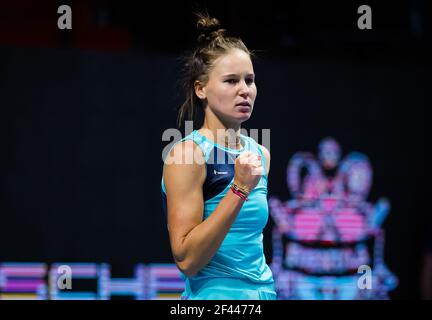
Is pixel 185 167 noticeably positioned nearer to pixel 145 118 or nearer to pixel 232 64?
pixel 232 64

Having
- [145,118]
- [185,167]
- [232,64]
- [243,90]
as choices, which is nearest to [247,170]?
[185,167]

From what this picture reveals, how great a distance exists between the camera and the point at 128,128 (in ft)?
17.3

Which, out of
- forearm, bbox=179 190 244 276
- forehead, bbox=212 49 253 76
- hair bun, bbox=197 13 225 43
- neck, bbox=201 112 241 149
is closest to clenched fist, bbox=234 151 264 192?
forearm, bbox=179 190 244 276

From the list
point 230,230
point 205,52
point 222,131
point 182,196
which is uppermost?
point 205,52

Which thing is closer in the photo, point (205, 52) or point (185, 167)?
point (185, 167)

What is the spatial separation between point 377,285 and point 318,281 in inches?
21.3

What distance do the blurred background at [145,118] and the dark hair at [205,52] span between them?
2712 mm

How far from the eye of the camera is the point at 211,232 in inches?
83.5

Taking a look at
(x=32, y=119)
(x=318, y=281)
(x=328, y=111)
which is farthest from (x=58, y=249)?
(x=328, y=111)

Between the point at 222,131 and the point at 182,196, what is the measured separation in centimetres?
33

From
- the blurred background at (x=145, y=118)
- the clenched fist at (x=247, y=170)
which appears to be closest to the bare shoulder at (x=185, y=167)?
the clenched fist at (x=247, y=170)

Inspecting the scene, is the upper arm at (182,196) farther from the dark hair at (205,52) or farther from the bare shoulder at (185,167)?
the dark hair at (205,52)

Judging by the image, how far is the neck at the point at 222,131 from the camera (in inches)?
94.7

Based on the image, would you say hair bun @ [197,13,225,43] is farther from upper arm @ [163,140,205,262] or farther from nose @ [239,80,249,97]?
upper arm @ [163,140,205,262]
